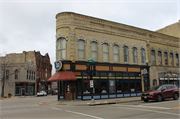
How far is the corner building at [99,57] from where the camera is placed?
20641 millimetres

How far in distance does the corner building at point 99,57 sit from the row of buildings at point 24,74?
2172 cm

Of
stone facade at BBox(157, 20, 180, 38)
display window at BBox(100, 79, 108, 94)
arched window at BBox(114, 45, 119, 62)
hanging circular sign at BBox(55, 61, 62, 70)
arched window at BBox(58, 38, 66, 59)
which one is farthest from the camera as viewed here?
stone facade at BBox(157, 20, 180, 38)

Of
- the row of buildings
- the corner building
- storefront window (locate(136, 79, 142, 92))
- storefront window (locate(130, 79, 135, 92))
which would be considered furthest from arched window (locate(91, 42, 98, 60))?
the row of buildings

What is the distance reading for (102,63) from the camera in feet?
73.6

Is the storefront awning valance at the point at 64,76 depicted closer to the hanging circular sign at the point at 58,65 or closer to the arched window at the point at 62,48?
the hanging circular sign at the point at 58,65

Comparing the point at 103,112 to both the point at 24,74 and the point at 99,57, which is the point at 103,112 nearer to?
the point at 99,57

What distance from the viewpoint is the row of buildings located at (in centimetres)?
4034

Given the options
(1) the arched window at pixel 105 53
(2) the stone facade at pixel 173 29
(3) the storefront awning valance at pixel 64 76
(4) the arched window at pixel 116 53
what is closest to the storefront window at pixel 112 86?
(1) the arched window at pixel 105 53

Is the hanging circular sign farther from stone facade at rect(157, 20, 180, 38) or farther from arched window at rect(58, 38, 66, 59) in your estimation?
stone facade at rect(157, 20, 180, 38)

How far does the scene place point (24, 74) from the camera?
41.2m

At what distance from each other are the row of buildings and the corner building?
21.7 metres

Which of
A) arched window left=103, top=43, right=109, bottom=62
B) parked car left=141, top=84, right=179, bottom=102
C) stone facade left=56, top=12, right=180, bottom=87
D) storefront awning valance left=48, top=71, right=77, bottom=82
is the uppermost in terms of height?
stone facade left=56, top=12, right=180, bottom=87

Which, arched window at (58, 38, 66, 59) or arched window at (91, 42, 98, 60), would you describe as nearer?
arched window at (58, 38, 66, 59)

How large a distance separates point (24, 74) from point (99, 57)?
86.4 ft
